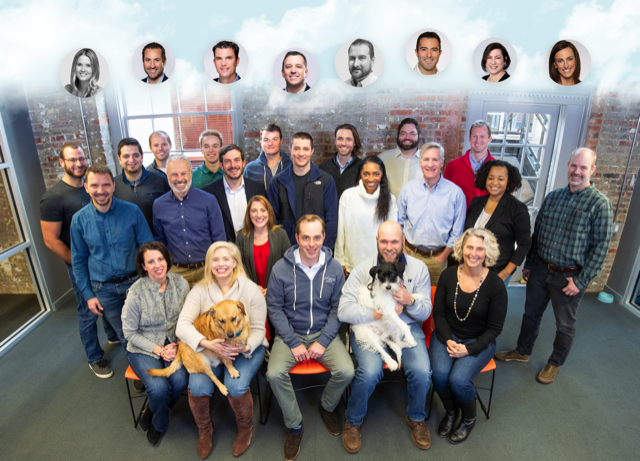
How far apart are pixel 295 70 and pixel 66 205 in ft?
8.11

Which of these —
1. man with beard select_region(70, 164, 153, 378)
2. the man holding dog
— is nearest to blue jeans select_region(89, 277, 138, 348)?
man with beard select_region(70, 164, 153, 378)

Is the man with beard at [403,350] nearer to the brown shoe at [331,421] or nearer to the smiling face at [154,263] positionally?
the brown shoe at [331,421]

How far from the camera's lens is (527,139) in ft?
13.9

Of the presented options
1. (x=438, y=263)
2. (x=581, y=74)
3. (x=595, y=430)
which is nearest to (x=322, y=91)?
(x=438, y=263)

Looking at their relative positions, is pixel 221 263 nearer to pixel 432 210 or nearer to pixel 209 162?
pixel 209 162

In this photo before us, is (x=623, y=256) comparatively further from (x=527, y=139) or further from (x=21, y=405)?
(x=21, y=405)

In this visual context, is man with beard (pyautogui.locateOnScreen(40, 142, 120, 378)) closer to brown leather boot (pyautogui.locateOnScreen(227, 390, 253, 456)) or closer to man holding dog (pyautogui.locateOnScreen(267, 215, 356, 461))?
brown leather boot (pyautogui.locateOnScreen(227, 390, 253, 456))

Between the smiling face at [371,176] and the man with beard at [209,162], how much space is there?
58.2 inches

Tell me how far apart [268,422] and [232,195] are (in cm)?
183

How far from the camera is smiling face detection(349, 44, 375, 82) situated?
369cm

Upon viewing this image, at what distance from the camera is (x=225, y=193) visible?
3.17 meters

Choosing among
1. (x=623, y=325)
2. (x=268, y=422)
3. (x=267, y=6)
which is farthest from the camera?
(x=623, y=325)

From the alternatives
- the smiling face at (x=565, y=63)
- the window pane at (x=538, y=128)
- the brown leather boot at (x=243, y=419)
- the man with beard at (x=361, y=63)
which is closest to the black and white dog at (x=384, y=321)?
the brown leather boot at (x=243, y=419)

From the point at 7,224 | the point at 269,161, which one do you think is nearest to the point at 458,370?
the point at 269,161
